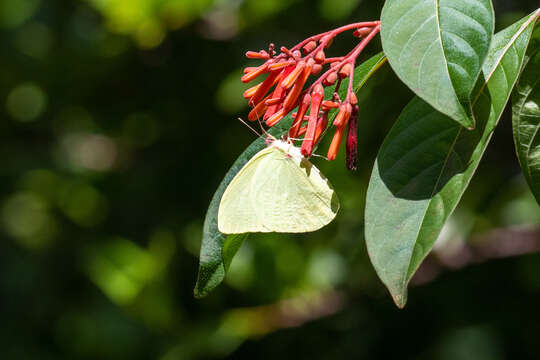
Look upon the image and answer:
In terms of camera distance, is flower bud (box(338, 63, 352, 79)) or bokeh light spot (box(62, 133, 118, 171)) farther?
bokeh light spot (box(62, 133, 118, 171))

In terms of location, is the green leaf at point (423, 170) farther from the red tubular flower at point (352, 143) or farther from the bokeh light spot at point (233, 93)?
the bokeh light spot at point (233, 93)

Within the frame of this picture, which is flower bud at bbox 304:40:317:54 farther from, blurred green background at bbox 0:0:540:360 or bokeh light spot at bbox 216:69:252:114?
bokeh light spot at bbox 216:69:252:114

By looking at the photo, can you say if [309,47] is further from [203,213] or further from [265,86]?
[203,213]

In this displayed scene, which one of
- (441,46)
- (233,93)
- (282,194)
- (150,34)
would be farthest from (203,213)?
(441,46)

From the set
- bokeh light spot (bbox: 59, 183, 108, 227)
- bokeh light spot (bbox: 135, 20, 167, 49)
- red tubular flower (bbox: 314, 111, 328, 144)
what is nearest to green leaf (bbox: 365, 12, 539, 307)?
red tubular flower (bbox: 314, 111, 328, 144)

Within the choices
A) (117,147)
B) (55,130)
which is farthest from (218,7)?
(55,130)

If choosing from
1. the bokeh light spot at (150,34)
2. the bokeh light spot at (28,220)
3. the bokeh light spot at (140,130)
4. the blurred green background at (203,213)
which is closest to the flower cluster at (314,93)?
the blurred green background at (203,213)

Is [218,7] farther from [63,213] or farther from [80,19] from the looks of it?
[63,213]

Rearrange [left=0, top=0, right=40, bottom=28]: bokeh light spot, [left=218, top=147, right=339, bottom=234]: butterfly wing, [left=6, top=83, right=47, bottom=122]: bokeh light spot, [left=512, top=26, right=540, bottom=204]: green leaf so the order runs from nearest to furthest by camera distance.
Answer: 1. [left=512, top=26, right=540, bottom=204]: green leaf
2. [left=218, top=147, right=339, bottom=234]: butterfly wing
3. [left=0, top=0, right=40, bottom=28]: bokeh light spot
4. [left=6, top=83, right=47, bottom=122]: bokeh light spot
